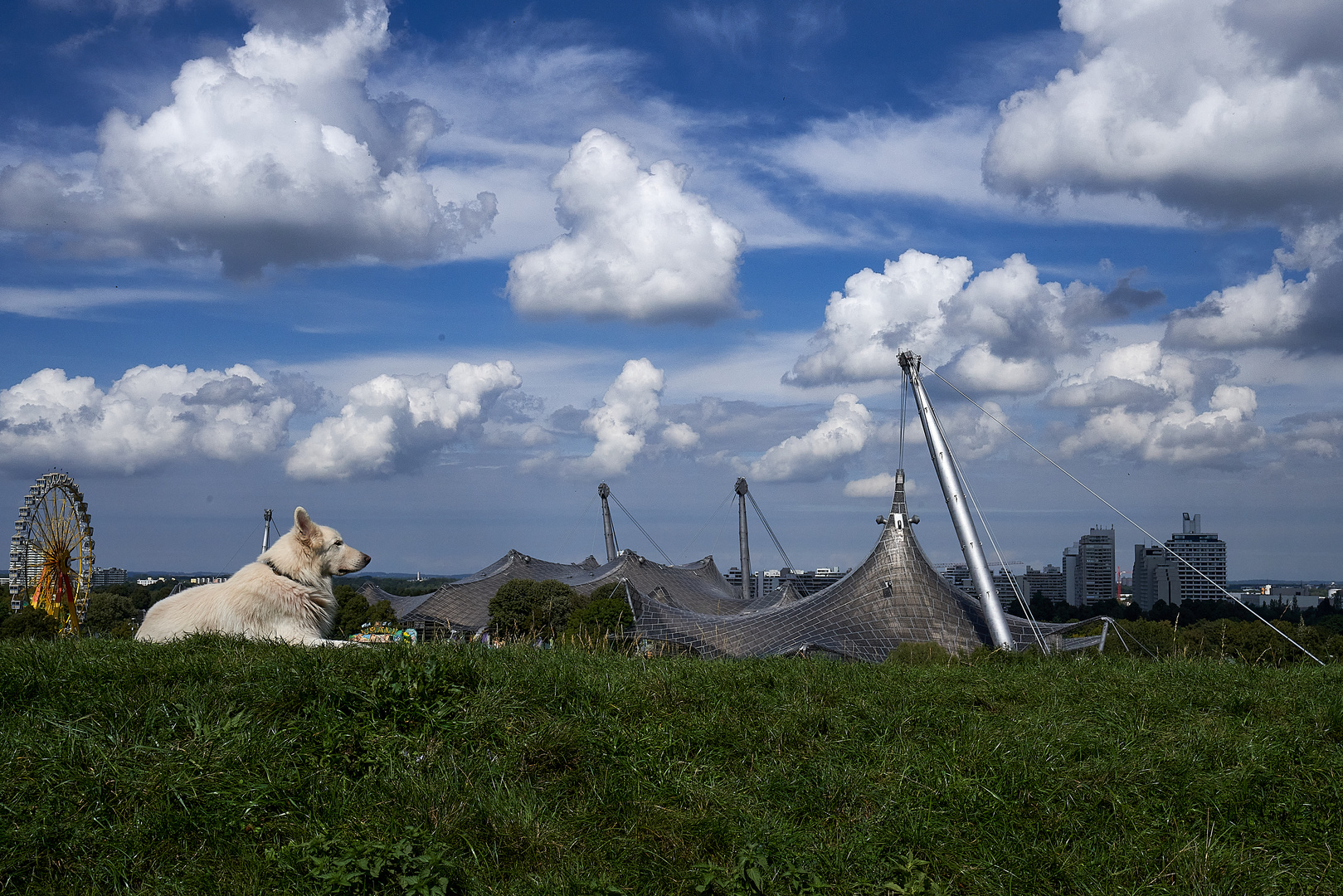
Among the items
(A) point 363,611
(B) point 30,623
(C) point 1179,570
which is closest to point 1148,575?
(C) point 1179,570

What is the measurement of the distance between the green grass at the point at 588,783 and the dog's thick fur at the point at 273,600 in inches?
24.8

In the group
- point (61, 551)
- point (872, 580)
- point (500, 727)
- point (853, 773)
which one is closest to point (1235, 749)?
point (853, 773)

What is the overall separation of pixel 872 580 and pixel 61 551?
96.2ft

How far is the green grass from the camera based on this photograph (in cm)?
399

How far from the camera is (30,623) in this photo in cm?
3638

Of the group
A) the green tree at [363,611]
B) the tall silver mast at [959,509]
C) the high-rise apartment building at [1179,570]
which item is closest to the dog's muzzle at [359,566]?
the tall silver mast at [959,509]

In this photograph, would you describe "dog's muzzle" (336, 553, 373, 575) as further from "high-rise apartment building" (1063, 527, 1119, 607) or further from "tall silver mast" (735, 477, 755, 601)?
"high-rise apartment building" (1063, 527, 1119, 607)

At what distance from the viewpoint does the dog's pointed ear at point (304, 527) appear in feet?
23.7

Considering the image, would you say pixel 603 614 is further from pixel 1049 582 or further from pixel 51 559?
pixel 1049 582

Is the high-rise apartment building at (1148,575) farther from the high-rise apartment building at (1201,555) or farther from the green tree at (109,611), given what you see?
the green tree at (109,611)

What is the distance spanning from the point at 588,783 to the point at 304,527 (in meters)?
3.58

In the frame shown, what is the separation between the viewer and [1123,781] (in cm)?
495

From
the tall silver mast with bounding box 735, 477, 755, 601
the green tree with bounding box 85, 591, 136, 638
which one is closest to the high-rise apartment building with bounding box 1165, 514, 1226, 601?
the tall silver mast with bounding box 735, 477, 755, 601

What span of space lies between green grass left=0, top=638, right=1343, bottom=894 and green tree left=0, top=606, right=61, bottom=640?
108 ft
